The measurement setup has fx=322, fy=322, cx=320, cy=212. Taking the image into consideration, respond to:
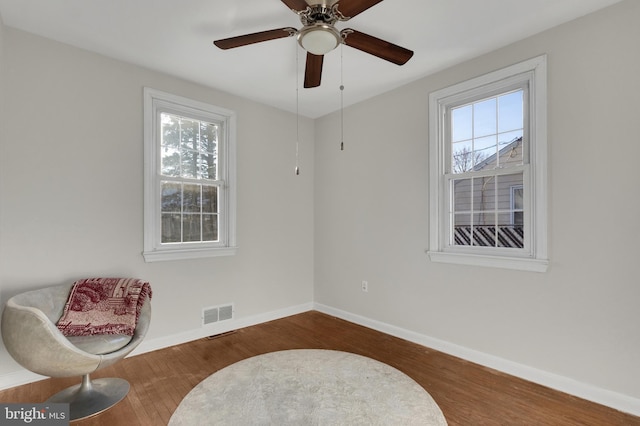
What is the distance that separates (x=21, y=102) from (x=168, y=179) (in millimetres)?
1174

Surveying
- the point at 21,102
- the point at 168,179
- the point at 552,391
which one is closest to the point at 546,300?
the point at 552,391

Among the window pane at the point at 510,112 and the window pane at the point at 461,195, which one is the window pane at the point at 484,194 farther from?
the window pane at the point at 510,112

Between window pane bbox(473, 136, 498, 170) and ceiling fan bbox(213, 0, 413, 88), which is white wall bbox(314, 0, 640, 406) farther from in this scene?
ceiling fan bbox(213, 0, 413, 88)

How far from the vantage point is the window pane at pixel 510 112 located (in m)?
2.63

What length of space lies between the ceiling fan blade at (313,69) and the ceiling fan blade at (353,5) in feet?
1.29

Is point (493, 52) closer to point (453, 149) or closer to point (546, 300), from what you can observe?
point (453, 149)

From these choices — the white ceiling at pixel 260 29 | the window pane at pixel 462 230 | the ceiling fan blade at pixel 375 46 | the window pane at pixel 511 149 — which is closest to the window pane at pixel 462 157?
the window pane at pixel 511 149

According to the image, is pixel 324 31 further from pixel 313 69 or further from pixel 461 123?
pixel 461 123

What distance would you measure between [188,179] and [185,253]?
2.47 ft

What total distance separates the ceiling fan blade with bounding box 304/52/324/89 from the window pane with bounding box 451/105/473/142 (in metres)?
1.46

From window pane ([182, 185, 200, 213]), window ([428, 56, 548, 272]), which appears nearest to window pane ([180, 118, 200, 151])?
window pane ([182, 185, 200, 213])

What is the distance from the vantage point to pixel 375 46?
2.02 metres

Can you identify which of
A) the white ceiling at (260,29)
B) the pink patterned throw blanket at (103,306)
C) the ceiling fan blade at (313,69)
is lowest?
the pink patterned throw blanket at (103,306)

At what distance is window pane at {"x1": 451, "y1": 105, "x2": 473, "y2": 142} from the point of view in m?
2.99
